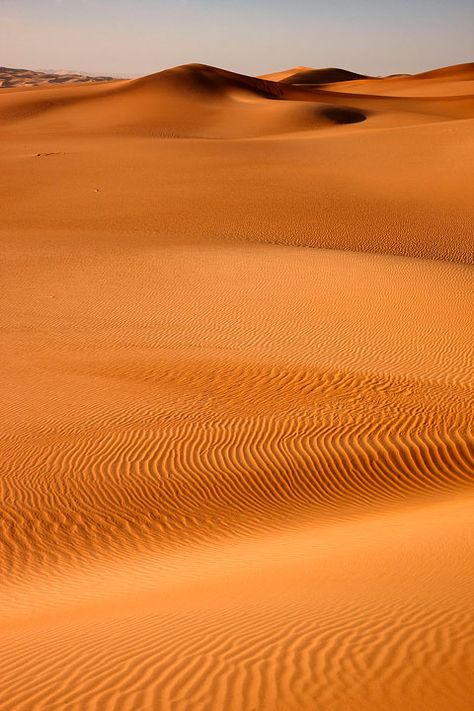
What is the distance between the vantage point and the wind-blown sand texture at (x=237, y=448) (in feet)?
17.2

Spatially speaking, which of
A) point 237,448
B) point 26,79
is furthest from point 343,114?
point 26,79

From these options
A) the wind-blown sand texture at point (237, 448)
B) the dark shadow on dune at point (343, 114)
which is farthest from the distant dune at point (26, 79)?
the wind-blown sand texture at point (237, 448)

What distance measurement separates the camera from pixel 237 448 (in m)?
11.7

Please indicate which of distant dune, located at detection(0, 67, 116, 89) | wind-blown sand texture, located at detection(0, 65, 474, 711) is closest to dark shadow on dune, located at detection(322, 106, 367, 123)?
wind-blown sand texture, located at detection(0, 65, 474, 711)

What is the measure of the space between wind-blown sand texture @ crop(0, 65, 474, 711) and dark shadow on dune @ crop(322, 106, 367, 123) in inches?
1208

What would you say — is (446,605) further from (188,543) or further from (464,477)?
(464,477)

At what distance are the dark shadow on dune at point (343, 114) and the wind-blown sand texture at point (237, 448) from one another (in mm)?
30695

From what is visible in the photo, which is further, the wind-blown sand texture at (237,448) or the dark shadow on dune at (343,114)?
the dark shadow on dune at (343,114)

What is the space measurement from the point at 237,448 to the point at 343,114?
55.4 m

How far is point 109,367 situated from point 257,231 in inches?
546

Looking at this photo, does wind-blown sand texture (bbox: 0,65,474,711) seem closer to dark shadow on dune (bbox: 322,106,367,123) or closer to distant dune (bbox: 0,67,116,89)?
dark shadow on dune (bbox: 322,106,367,123)

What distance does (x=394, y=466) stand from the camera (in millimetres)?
11602

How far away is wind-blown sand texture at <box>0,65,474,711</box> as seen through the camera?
5.24 m

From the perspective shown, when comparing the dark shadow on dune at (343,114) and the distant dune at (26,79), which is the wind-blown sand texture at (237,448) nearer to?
the dark shadow on dune at (343,114)
